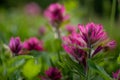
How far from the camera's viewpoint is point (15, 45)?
1.61 meters

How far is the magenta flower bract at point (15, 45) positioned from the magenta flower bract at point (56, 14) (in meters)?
0.71

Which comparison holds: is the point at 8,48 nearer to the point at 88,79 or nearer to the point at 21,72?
the point at 21,72

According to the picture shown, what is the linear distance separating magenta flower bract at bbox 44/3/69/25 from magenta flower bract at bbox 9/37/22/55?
0.71 m

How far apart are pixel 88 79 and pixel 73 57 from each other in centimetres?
10

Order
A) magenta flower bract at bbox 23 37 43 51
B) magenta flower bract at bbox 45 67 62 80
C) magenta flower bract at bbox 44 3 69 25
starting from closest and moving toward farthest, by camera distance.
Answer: magenta flower bract at bbox 45 67 62 80, magenta flower bract at bbox 23 37 43 51, magenta flower bract at bbox 44 3 69 25

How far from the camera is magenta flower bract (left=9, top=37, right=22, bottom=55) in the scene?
1.60m

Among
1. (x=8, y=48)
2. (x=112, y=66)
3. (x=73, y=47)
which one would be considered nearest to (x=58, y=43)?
(x=112, y=66)

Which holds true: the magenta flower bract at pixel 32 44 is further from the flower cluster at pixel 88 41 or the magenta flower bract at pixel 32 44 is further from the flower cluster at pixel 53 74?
the flower cluster at pixel 88 41

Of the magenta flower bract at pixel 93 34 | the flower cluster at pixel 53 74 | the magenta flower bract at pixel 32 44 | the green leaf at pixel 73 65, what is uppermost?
the magenta flower bract at pixel 93 34

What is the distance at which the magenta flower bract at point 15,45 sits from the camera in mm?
1597

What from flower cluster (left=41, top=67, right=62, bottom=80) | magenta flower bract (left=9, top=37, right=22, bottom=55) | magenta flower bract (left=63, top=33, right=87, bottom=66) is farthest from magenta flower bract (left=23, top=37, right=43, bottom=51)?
magenta flower bract (left=63, top=33, right=87, bottom=66)

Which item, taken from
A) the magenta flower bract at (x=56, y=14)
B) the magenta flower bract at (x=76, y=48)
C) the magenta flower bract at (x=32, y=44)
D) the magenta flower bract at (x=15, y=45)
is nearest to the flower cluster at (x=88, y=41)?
the magenta flower bract at (x=76, y=48)

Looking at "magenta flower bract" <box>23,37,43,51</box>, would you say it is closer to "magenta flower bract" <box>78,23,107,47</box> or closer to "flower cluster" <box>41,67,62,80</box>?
"flower cluster" <box>41,67,62,80</box>

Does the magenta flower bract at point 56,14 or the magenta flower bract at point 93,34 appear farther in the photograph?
the magenta flower bract at point 56,14
